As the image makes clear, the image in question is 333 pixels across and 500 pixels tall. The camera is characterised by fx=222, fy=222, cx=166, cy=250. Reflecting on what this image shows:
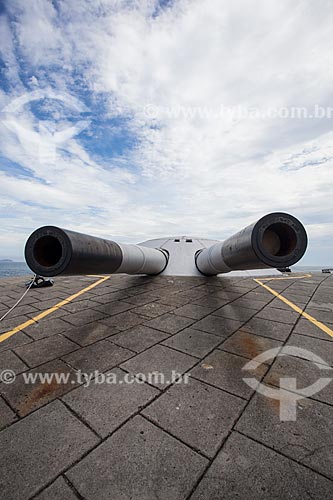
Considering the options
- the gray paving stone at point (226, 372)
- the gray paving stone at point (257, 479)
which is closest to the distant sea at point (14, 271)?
the gray paving stone at point (226, 372)

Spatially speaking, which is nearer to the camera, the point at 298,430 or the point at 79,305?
the point at 298,430

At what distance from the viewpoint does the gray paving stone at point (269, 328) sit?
10.4 ft

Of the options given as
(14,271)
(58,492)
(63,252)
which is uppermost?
(63,252)

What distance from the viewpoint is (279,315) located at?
3.98 meters

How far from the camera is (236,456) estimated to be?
1372mm

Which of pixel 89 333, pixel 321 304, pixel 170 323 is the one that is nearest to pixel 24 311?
pixel 89 333

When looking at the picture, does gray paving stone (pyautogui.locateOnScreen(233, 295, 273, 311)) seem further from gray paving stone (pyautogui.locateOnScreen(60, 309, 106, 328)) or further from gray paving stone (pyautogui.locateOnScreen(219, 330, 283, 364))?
gray paving stone (pyautogui.locateOnScreen(60, 309, 106, 328))

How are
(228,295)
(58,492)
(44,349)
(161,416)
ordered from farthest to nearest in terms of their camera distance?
(228,295) → (44,349) → (161,416) → (58,492)

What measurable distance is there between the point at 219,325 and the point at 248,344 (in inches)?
26.9

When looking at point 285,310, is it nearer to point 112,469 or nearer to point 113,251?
point 113,251

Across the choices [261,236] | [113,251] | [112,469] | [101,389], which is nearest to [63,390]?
[101,389]

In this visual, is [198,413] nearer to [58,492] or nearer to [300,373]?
[58,492]

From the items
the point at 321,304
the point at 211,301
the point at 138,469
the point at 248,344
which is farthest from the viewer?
the point at 211,301

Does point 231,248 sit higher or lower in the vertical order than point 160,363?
higher
